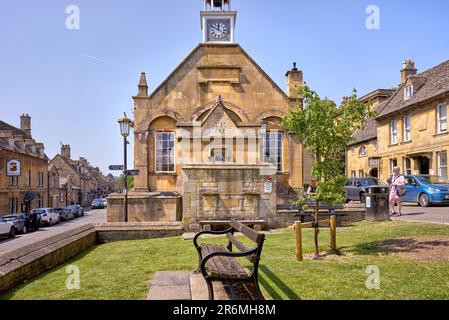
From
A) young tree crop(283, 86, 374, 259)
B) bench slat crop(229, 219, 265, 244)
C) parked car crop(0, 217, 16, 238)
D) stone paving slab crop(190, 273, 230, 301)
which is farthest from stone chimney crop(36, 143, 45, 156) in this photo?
stone paving slab crop(190, 273, 230, 301)

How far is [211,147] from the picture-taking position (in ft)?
65.9

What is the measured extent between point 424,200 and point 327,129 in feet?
45.5

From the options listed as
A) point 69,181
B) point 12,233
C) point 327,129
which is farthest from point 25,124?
point 327,129

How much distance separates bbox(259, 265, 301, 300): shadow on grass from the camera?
5.78m

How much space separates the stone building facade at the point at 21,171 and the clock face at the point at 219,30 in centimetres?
2448

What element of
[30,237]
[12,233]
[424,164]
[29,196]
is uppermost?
[424,164]

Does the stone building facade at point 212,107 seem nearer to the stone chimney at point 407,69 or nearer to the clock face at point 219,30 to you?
the clock face at point 219,30

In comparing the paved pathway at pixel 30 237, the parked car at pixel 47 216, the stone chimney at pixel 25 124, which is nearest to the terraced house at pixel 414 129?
the paved pathway at pixel 30 237

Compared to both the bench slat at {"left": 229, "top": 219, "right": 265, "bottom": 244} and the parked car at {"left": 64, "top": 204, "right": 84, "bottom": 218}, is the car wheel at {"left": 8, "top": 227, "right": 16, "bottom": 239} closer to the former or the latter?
the parked car at {"left": 64, "top": 204, "right": 84, "bottom": 218}

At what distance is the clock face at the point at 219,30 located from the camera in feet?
87.6

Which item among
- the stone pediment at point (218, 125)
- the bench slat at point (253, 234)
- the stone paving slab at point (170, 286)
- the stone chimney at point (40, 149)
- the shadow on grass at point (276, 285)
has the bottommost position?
the stone paving slab at point (170, 286)

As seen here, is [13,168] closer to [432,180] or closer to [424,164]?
[432,180]

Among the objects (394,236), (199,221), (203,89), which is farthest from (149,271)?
(203,89)

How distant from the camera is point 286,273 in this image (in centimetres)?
712
